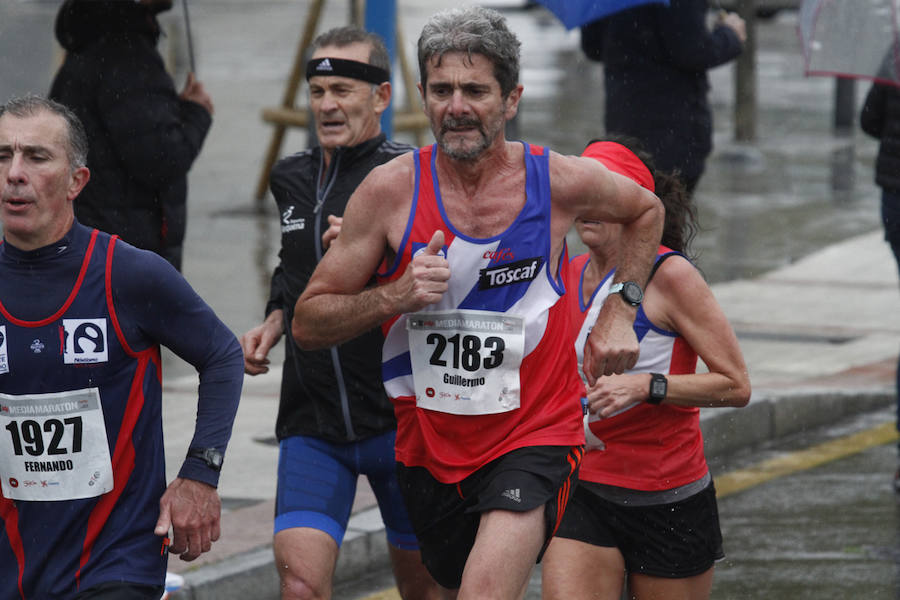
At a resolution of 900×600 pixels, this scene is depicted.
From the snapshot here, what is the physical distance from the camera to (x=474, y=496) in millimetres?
4285

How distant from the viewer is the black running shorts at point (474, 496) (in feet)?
13.7

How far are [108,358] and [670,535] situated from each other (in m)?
1.76

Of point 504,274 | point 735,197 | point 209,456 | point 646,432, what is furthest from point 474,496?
point 735,197

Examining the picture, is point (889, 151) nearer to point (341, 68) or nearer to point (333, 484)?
point (341, 68)

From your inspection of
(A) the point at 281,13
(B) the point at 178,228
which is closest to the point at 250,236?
(B) the point at 178,228

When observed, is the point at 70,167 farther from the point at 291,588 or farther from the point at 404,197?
the point at 291,588

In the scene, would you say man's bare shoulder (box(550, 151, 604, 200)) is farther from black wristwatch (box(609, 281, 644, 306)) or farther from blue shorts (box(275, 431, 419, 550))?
blue shorts (box(275, 431, 419, 550))

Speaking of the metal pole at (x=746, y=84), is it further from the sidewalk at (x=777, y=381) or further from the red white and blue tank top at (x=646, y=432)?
the red white and blue tank top at (x=646, y=432)

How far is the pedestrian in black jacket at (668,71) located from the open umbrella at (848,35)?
0.48m

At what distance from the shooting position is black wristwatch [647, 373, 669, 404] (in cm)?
477

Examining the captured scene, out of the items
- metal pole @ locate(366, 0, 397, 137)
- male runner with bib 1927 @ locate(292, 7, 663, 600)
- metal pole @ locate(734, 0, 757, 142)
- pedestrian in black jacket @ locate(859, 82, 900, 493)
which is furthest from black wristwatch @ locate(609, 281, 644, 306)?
metal pole @ locate(734, 0, 757, 142)

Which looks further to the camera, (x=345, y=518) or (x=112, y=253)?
(x=345, y=518)

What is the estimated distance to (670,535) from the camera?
4.80m

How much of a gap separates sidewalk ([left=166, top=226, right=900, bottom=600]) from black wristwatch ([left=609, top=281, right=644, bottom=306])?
1958 millimetres
